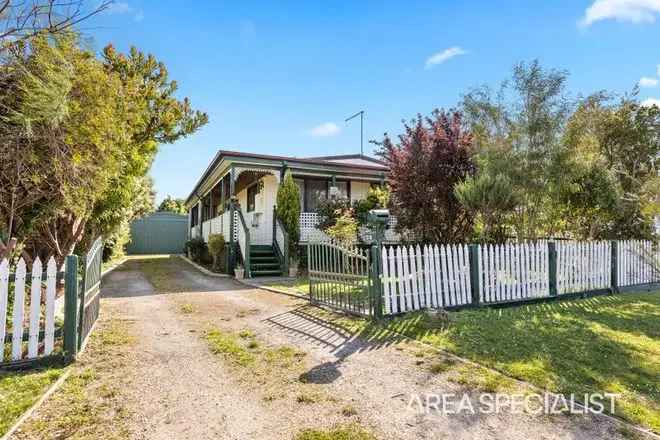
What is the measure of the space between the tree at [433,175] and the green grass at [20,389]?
8.33m

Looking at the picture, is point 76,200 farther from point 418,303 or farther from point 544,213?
point 544,213

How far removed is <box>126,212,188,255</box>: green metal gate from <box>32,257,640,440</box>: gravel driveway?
23.8 metres

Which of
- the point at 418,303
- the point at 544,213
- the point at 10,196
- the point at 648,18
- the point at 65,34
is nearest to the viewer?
the point at 65,34

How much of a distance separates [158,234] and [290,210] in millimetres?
19595

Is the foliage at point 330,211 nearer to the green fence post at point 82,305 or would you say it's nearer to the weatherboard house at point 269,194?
the weatherboard house at point 269,194

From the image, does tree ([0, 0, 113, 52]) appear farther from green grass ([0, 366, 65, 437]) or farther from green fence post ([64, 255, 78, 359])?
green grass ([0, 366, 65, 437])

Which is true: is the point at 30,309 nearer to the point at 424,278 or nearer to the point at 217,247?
the point at 424,278

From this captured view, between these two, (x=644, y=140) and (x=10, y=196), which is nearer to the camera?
(x=10, y=196)

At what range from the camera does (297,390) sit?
3.35 meters

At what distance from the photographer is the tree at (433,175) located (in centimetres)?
974

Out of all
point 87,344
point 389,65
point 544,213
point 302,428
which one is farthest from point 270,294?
point 389,65

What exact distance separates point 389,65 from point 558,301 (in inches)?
362

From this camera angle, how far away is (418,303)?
251 inches

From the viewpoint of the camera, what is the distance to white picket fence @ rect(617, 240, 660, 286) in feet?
30.9
